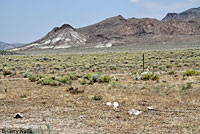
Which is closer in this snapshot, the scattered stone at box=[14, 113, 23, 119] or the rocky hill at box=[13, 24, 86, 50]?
the scattered stone at box=[14, 113, 23, 119]

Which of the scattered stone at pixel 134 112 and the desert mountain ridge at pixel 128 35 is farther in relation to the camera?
the desert mountain ridge at pixel 128 35

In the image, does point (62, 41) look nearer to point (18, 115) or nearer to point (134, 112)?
point (18, 115)

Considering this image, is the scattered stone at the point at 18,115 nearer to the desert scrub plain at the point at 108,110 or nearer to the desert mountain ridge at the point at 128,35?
the desert scrub plain at the point at 108,110

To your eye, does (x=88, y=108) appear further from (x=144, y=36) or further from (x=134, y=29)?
(x=134, y=29)

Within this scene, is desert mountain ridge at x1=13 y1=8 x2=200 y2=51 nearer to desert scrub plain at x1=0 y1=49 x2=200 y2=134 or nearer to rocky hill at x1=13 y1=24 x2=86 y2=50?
rocky hill at x1=13 y1=24 x2=86 y2=50

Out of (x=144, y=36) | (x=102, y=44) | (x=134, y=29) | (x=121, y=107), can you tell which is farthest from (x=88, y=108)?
(x=134, y=29)

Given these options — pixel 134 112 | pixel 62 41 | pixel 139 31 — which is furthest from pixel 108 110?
pixel 139 31

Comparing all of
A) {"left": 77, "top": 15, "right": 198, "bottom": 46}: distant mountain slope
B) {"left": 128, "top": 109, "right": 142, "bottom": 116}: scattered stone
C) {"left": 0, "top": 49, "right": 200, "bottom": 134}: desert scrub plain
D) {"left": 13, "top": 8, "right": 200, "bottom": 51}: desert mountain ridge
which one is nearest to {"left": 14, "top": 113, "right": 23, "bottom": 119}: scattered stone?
{"left": 0, "top": 49, "right": 200, "bottom": 134}: desert scrub plain

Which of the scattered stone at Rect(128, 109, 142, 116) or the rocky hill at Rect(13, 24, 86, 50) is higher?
the rocky hill at Rect(13, 24, 86, 50)

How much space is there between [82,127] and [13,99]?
5.63 m

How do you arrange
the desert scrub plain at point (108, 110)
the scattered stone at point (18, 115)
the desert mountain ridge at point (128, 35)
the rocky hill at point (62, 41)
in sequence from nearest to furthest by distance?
the desert scrub plain at point (108, 110)
the scattered stone at point (18, 115)
the desert mountain ridge at point (128, 35)
the rocky hill at point (62, 41)

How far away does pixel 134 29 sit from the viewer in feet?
568

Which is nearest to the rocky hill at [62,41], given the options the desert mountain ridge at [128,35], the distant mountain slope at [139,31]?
the desert mountain ridge at [128,35]

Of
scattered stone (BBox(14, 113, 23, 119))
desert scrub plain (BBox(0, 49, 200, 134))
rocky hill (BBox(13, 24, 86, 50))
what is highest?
rocky hill (BBox(13, 24, 86, 50))
